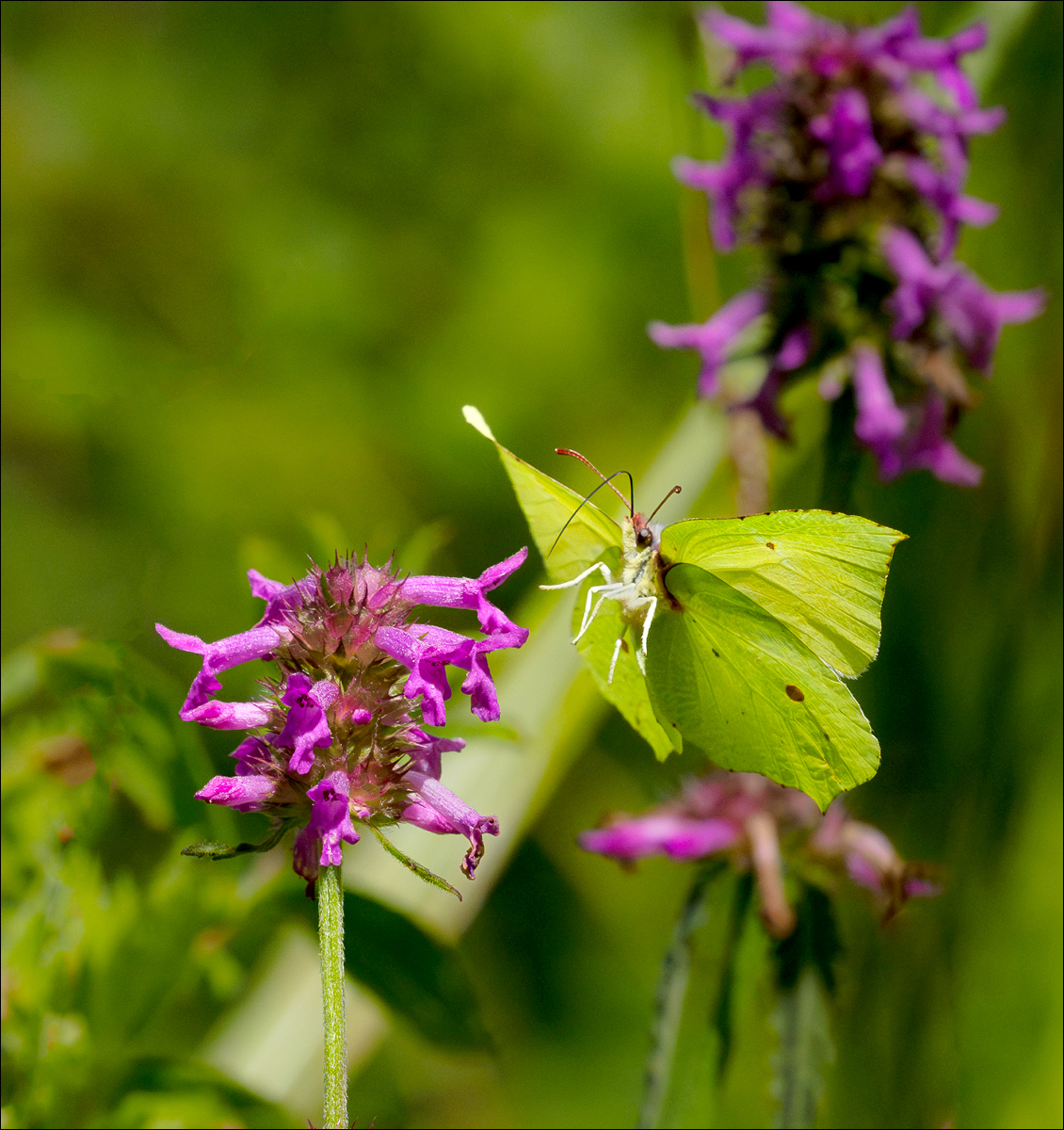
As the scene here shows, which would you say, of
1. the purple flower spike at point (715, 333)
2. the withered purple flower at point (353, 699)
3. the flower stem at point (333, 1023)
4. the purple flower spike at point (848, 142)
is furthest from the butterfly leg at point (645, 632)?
the purple flower spike at point (848, 142)

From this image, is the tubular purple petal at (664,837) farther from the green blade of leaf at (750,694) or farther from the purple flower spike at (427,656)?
the purple flower spike at (427,656)

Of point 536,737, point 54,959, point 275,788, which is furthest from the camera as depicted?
point 536,737

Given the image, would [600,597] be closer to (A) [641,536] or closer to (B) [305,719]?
(A) [641,536]

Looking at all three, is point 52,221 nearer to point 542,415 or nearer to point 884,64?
point 542,415

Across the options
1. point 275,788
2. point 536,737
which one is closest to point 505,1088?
point 536,737

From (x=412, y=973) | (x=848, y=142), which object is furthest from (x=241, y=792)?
(x=848, y=142)

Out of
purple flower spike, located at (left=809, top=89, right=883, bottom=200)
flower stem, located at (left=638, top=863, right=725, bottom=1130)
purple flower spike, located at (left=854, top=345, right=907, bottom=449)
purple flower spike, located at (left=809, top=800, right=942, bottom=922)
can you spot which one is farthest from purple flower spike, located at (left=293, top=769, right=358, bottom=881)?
purple flower spike, located at (left=809, top=89, right=883, bottom=200)
